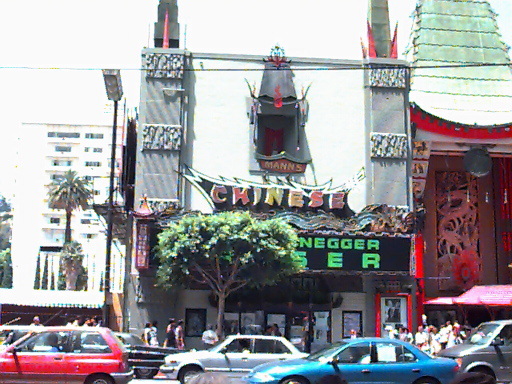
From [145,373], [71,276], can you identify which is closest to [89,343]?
[145,373]

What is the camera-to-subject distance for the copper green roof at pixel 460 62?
129ft

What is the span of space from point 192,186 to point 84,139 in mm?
81224

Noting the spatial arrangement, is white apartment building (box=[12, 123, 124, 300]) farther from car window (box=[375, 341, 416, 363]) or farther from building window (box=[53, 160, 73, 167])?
car window (box=[375, 341, 416, 363])

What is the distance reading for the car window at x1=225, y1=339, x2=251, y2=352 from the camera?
62.8ft

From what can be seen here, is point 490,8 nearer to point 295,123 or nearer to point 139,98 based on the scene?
point 295,123

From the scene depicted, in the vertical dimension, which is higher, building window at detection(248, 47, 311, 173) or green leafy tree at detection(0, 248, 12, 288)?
building window at detection(248, 47, 311, 173)

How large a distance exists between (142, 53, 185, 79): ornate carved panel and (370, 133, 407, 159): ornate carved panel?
9.86m

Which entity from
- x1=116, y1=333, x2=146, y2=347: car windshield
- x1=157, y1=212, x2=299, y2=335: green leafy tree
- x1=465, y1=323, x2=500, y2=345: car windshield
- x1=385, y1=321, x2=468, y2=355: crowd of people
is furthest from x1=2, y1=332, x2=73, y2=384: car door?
x1=385, y1=321, x2=468, y2=355: crowd of people

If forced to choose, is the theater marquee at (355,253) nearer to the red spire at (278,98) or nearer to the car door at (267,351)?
the red spire at (278,98)

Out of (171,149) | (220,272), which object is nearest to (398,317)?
(220,272)

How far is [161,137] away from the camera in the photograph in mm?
33656

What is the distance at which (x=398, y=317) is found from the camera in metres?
33.4

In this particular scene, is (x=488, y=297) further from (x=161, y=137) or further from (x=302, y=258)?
(x=161, y=137)

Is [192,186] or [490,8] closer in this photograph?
[192,186]
